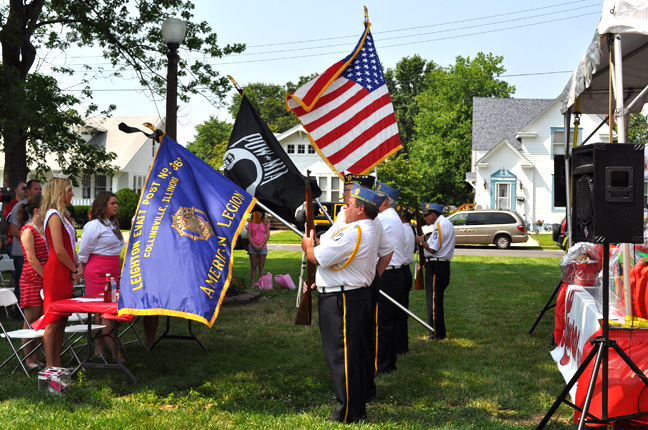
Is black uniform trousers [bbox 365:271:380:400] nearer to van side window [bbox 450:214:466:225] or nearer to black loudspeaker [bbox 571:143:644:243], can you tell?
black loudspeaker [bbox 571:143:644:243]

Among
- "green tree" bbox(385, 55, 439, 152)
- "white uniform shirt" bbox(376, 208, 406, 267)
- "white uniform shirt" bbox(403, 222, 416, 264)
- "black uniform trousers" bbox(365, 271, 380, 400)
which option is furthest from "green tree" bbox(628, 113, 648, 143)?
"black uniform trousers" bbox(365, 271, 380, 400)

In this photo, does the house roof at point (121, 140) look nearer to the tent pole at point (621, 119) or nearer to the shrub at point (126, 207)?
the shrub at point (126, 207)

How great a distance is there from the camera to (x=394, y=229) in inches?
283

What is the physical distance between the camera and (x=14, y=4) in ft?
49.5

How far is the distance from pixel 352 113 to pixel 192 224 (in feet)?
12.1

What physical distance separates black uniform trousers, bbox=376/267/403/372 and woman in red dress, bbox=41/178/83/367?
3.20 meters

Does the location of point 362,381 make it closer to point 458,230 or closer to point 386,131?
point 386,131

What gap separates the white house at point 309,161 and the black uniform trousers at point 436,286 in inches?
1326

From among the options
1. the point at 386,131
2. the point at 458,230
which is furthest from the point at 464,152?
the point at 386,131

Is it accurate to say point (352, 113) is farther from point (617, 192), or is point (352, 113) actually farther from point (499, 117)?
point (499, 117)

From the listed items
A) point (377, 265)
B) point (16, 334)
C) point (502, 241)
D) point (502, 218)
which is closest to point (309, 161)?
point (502, 218)

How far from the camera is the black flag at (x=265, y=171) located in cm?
752

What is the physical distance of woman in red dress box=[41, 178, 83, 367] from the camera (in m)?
6.34

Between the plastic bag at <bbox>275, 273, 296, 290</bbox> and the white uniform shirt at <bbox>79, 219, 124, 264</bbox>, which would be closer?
the white uniform shirt at <bbox>79, 219, 124, 264</bbox>
